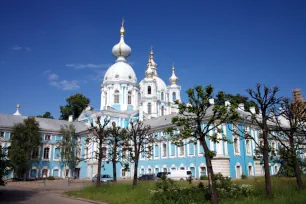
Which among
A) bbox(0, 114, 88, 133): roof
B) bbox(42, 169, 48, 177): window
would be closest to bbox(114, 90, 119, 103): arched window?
bbox(0, 114, 88, 133): roof

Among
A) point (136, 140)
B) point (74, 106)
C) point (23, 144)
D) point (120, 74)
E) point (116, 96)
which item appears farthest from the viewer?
point (74, 106)

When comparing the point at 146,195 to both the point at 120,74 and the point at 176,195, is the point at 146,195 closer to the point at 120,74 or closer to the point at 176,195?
the point at 176,195

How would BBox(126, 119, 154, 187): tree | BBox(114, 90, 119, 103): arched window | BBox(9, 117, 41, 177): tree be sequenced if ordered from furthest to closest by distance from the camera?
BBox(114, 90, 119, 103): arched window → BBox(9, 117, 41, 177): tree → BBox(126, 119, 154, 187): tree

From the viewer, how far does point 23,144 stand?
43.0m

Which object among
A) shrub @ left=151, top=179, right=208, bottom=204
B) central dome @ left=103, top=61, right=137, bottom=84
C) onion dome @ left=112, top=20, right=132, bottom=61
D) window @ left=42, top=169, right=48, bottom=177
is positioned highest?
onion dome @ left=112, top=20, right=132, bottom=61

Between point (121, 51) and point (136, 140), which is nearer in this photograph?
point (136, 140)

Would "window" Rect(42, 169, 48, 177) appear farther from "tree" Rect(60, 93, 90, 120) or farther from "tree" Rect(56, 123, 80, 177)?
"tree" Rect(60, 93, 90, 120)

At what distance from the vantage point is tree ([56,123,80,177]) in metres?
48.8

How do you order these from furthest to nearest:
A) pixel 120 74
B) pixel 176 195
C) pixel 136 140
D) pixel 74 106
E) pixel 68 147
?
pixel 74 106 < pixel 120 74 < pixel 68 147 < pixel 136 140 < pixel 176 195

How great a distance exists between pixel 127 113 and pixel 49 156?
17516 mm

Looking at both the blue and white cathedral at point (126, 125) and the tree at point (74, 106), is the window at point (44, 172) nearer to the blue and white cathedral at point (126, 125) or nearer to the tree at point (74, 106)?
the blue and white cathedral at point (126, 125)

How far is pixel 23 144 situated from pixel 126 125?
68.8 ft

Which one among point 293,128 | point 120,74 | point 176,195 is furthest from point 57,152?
point 293,128

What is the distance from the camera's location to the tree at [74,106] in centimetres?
6806
